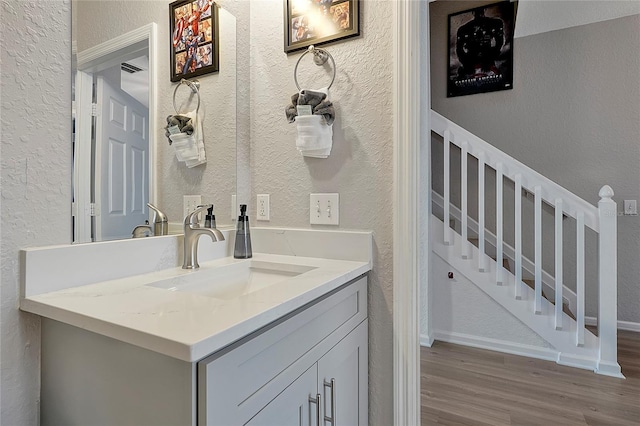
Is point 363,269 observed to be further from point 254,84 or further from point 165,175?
point 254,84

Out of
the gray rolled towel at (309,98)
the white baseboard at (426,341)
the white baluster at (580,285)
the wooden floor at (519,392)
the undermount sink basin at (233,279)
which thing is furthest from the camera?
the white baseboard at (426,341)

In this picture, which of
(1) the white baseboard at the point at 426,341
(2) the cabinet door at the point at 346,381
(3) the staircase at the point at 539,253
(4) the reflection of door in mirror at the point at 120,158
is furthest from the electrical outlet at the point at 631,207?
(4) the reflection of door in mirror at the point at 120,158

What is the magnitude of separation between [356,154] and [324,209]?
9.6 inches

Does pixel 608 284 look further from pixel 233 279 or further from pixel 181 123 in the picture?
pixel 181 123

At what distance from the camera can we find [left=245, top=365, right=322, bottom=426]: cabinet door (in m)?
0.75

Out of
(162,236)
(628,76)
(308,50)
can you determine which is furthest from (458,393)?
(628,76)

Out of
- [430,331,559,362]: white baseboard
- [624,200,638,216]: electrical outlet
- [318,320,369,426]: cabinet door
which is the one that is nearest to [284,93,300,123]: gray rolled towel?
[318,320,369,426]: cabinet door

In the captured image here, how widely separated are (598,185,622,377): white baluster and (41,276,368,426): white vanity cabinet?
2.02 meters

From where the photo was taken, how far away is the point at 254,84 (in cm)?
152

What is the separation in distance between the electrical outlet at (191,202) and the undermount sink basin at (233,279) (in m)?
0.23

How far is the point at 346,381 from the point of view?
3.64 feet

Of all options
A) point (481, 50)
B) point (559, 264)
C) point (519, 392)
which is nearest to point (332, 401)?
point (519, 392)

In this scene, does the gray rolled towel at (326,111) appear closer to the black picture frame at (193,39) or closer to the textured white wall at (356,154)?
the textured white wall at (356,154)

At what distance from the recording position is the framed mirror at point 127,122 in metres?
0.95
